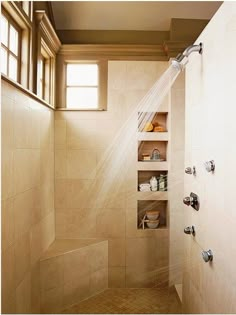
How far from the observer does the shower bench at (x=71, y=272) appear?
1965 mm

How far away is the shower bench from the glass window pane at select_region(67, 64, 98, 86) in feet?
4.48

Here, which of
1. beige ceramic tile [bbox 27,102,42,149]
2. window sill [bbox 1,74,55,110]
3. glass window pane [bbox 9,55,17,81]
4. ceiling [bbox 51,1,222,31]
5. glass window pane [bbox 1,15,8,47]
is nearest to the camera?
window sill [bbox 1,74,55,110]

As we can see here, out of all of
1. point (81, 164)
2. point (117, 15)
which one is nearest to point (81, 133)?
point (81, 164)

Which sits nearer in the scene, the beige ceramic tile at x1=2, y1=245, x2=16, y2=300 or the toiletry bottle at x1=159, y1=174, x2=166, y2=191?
the beige ceramic tile at x1=2, y1=245, x2=16, y2=300

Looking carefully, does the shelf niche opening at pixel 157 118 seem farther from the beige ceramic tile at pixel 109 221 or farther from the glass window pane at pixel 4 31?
the glass window pane at pixel 4 31

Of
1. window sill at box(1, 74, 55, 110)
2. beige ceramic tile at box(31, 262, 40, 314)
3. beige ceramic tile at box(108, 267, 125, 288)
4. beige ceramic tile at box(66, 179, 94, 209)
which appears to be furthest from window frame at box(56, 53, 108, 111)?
beige ceramic tile at box(108, 267, 125, 288)

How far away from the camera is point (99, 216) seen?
2.38 metres

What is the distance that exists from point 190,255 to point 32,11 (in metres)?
1.81

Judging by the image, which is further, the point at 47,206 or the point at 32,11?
the point at 47,206

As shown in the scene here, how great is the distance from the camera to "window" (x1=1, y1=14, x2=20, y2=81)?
149cm

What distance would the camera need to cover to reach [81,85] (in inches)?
95.3

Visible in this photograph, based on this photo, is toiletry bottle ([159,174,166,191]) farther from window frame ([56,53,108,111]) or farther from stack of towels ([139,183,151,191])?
window frame ([56,53,108,111])

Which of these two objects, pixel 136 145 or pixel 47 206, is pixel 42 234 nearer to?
pixel 47 206

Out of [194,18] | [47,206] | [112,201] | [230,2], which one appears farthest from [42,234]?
[194,18]
